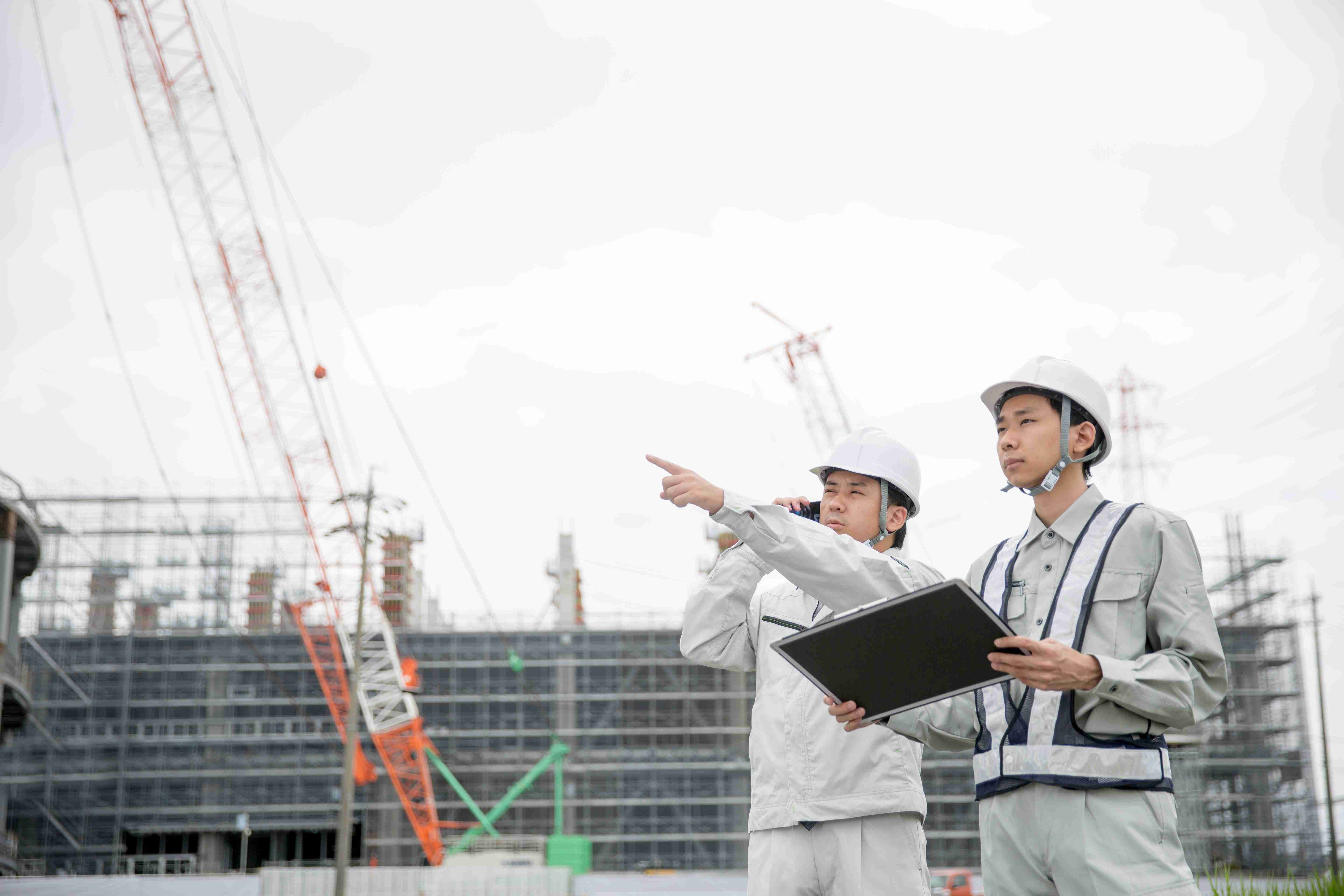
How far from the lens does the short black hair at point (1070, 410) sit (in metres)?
3.26

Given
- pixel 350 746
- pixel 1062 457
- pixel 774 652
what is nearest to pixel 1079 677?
pixel 1062 457

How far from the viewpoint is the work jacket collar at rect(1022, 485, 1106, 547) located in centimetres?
315

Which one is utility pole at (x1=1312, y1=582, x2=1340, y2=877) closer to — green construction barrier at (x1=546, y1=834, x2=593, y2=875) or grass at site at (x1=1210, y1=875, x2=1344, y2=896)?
grass at site at (x1=1210, y1=875, x2=1344, y2=896)

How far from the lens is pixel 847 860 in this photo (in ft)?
11.9

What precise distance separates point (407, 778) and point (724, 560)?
58.8m

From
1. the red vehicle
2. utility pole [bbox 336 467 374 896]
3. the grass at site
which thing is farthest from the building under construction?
the grass at site

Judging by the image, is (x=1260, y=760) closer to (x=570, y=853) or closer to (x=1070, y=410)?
(x=570, y=853)

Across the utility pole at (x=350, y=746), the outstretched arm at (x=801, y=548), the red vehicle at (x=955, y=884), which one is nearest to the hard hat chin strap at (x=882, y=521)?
the outstretched arm at (x=801, y=548)

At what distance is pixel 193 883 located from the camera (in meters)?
32.7

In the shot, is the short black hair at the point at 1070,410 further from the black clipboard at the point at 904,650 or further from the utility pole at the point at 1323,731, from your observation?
the utility pole at the point at 1323,731

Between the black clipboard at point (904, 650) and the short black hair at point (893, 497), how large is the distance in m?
1.05

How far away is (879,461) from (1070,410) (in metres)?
0.91

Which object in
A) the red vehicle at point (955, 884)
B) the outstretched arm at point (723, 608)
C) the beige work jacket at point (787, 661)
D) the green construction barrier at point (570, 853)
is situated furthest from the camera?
the green construction barrier at point (570, 853)

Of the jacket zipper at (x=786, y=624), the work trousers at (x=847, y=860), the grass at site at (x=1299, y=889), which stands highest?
the jacket zipper at (x=786, y=624)
